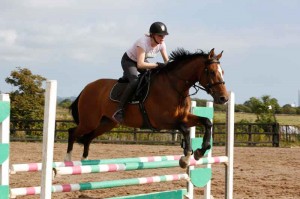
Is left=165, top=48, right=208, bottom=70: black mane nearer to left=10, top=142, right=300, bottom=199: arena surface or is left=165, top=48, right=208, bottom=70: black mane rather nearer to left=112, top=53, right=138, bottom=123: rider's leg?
left=112, top=53, right=138, bottom=123: rider's leg

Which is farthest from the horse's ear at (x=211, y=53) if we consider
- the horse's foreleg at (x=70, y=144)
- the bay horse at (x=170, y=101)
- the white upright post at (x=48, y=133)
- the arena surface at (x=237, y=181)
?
the arena surface at (x=237, y=181)

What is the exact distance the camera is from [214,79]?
5.65 metres

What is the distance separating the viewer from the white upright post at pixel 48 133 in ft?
12.7

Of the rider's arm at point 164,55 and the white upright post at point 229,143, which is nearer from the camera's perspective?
the rider's arm at point 164,55

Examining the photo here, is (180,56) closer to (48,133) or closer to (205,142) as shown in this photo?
(205,142)

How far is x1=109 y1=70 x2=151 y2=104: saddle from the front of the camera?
6.09 metres

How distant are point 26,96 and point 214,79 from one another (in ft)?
68.9

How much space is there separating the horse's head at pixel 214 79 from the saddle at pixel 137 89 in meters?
0.66

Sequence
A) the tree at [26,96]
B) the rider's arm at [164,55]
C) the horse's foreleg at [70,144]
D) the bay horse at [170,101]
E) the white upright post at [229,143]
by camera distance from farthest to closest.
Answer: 1. the tree at [26,96]
2. the white upright post at [229,143]
3. the rider's arm at [164,55]
4. the horse's foreleg at [70,144]
5. the bay horse at [170,101]

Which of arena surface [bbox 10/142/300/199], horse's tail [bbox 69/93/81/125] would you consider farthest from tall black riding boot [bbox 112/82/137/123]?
arena surface [bbox 10/142/300/199]

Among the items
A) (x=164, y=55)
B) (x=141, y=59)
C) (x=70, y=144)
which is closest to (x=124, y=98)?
(x=141, y=59)

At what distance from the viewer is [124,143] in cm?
2205

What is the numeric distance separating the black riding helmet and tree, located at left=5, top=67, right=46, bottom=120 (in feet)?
66.1

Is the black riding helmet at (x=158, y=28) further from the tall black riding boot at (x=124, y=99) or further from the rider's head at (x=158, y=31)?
the tall black riding boot at (x=124, y=99)
